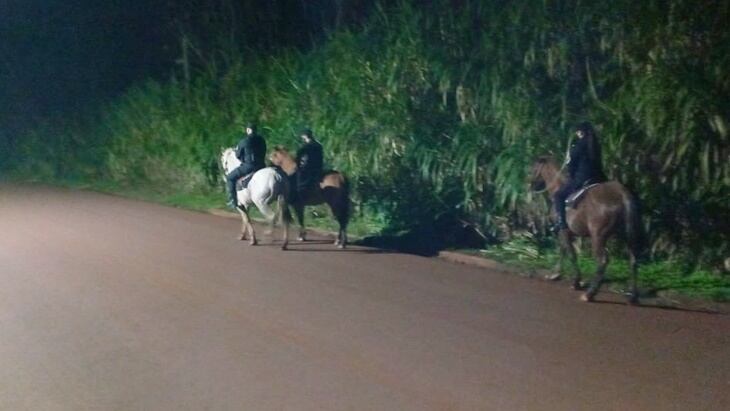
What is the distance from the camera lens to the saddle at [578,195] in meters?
12.1

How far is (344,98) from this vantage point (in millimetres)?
18922

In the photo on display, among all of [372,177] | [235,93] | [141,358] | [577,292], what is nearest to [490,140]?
[372,177]

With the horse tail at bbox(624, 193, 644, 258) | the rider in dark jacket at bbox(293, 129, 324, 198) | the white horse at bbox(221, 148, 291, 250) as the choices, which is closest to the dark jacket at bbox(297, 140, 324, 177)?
the rider in dark jacket at bbox(293, 129, 324, 198)

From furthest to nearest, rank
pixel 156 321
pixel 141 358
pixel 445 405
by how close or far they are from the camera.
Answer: pixel 156 321 < pixel 141 358 < pixel 445 405

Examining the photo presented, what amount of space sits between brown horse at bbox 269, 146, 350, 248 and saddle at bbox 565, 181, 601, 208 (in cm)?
496

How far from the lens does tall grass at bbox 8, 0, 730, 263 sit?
1314 cm

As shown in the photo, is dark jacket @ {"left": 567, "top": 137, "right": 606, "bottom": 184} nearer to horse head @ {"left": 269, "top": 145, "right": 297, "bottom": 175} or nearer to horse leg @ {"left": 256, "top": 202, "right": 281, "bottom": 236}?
horse head @ {"left": 269, "top": 145, "right": 297, "bottom": 175}

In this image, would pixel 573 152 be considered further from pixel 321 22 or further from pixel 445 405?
pixel 321 22

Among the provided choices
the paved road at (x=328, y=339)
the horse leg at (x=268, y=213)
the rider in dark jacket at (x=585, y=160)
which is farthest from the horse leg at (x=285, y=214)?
the rider in dark jacket at (x=585, y=160)

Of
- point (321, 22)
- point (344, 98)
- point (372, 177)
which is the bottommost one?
point (372, 177)

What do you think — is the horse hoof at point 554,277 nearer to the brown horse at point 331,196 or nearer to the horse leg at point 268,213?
the brown horse at point 331,196

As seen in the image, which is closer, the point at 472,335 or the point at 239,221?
the point at 472,335

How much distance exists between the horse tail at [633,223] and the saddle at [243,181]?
709 cm

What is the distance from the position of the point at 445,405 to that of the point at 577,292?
5183mm
